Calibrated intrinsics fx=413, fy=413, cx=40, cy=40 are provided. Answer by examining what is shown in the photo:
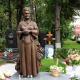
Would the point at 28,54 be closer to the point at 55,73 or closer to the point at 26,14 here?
the point at 55,73

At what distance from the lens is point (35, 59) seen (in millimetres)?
10891

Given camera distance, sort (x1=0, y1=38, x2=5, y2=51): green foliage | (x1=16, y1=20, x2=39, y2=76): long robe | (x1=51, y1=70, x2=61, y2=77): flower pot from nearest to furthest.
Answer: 1. (x1=51, y1=70, x2=61, y2=77): flower pot
2. (x1=16, y1=20, x2=39, y2=76): long robe
3. (x1=0, y1=38, x2=5, y2=51): green foliage

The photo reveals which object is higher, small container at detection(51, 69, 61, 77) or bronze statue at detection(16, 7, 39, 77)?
bronze statue at detection(16, 7, 39, 77)

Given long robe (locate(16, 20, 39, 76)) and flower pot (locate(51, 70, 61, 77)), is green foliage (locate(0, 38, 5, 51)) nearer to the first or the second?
long robe (locate(16, 20, 39, 76))

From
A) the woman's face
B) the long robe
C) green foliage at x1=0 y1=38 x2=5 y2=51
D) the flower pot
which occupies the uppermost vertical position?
the woman's face

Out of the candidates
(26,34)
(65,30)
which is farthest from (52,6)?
(26,34)

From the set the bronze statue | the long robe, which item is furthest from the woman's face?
the long robe

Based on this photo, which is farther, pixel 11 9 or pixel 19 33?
pixel 11 9

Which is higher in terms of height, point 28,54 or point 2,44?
point 28,54

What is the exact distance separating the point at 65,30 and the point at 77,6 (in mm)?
4393

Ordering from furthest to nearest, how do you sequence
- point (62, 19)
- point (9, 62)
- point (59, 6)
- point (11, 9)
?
point (11, 9)
point (62, 19)
point (59, 6)
point (9, 62)

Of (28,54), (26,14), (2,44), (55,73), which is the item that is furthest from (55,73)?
(2,44)

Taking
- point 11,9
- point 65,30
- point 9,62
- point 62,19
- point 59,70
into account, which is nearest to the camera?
point 59,70

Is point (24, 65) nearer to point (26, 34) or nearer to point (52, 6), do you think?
point (26, 34)
